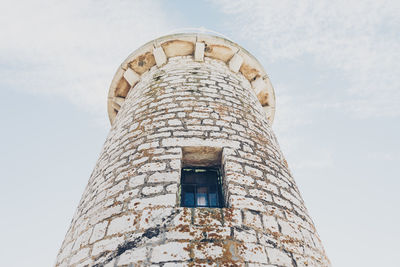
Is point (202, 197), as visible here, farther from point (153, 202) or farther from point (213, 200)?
point (153, 202)

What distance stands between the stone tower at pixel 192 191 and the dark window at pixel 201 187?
0.03 feet

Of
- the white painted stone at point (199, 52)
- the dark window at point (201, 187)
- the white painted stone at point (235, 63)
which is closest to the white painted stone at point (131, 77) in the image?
the white painted stone at point (199, 52)

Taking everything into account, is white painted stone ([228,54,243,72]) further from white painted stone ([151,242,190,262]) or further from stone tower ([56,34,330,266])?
white painted stone ([151,242,190,262])

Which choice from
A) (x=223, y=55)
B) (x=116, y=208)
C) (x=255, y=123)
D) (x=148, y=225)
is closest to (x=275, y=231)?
(x=148, y=225)

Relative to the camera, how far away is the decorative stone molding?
490 centimetres

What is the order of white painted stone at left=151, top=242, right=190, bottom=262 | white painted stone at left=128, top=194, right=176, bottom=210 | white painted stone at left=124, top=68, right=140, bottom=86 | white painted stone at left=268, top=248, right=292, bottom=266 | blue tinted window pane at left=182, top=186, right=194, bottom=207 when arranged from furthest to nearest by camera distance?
1. white painted stone at left=124, top=68, right=140, bottom=86
2. blue tinted window pane at left=182, top=186, right=194, bottom=207
3. white painted stone at left=128, top=194, right=176, bottom=210
4. white painted stone at left=268, top=248, right=292, bottom=266
5. white painted stone at left=151, top=242, right=190, bottom=262

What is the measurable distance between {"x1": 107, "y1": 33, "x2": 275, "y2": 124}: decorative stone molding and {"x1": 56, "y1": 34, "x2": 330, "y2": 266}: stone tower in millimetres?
737

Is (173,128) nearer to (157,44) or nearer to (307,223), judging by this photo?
(307,223)

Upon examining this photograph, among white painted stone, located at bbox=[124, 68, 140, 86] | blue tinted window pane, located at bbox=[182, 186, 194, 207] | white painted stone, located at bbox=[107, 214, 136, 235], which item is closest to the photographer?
white painted stone, located at bbox=[107, 214, 136, 235]

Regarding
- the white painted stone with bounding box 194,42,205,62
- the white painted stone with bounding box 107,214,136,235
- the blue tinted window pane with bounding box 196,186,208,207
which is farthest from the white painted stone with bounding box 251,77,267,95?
the white painted stone with bounding box 107,214,136,235

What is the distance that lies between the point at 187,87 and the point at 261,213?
7.04 feet

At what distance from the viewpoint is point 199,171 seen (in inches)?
116

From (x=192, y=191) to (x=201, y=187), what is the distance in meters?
0.12

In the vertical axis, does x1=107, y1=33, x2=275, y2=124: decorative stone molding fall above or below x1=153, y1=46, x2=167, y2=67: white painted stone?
above
